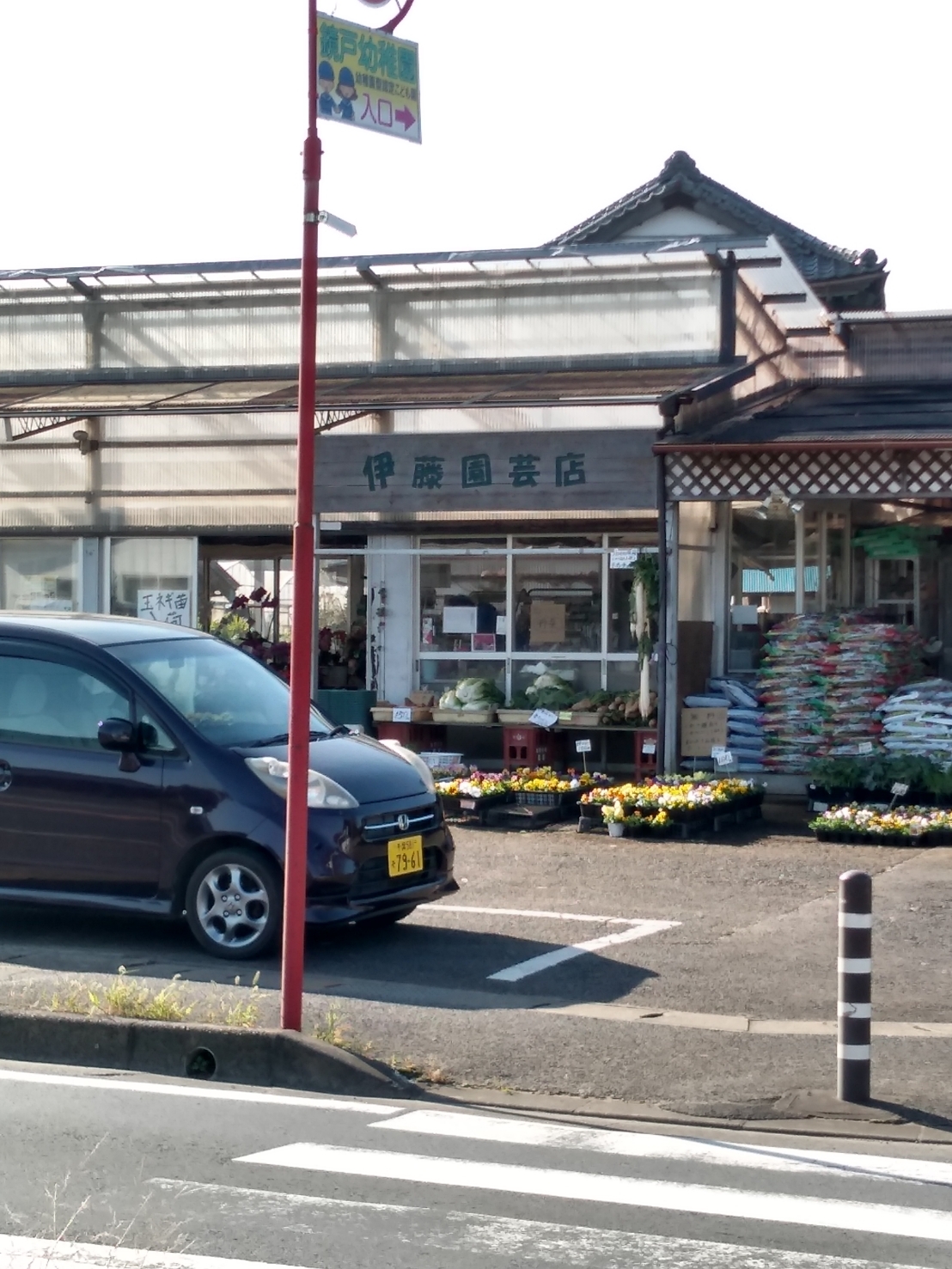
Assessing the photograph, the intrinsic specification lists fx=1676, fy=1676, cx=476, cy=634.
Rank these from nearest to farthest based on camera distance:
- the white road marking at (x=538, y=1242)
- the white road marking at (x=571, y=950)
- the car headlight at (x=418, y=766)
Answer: the white road marking at (x=538, y=1242)
the white road marking at (x=571, y=950)
the car headlight at (x=418, y=766)

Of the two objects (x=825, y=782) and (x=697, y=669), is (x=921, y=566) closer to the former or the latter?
(x=697, y=669)

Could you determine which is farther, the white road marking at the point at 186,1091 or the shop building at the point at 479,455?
the shop building at the point at 479,455

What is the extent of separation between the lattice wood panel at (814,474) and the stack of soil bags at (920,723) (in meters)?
1.95

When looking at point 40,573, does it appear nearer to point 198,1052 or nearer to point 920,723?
point 920,723

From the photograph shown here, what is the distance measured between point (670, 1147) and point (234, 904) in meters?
3.77

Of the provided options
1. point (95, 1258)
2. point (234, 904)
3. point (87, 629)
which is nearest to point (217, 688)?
point (87, 629)

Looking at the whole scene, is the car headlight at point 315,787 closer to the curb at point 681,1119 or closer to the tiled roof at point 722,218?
the curb at point 681,1119

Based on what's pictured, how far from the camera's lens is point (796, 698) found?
658 inches

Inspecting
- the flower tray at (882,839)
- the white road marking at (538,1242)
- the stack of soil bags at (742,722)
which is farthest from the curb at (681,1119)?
the stack of soil bags at (742,722)

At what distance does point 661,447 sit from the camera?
52.4ft

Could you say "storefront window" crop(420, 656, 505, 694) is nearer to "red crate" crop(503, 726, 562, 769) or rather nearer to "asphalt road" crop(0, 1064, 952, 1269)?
"red crate" crop(503, 726, 562, 769)

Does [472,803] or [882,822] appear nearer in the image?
[882,822]

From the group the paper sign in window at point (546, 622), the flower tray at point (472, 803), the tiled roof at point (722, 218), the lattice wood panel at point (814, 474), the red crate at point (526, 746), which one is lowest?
the flower tray at point (472, 803)

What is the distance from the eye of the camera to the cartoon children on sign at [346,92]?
738cm
